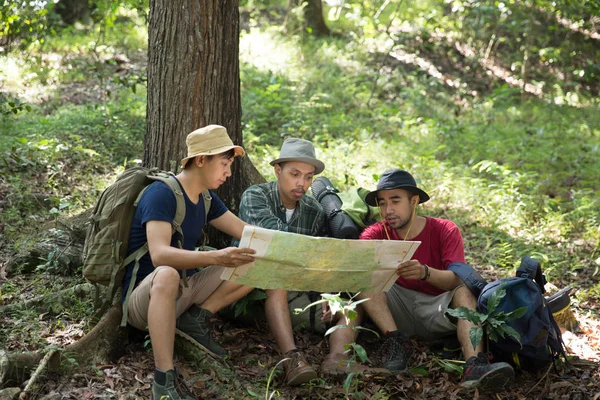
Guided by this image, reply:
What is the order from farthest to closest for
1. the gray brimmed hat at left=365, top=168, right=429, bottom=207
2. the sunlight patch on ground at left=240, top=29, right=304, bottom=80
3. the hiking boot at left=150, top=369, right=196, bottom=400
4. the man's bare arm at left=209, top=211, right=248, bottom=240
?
the sunlight patch on ground at left=240, top=29, right=304, bottom=80
the gray brimmed hat at left=365, top=168, right=429, bottom=207
the man's bare arm at left=209, top=211, right=248, bottom=240
the hiking boot at left=150, top=369, right=196, bottom=400

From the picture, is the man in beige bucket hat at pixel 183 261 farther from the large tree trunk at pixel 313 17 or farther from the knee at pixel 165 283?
the large tree trunk at pixel 313 17

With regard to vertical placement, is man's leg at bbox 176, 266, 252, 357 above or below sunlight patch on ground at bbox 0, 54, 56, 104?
below

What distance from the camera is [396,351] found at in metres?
4.59

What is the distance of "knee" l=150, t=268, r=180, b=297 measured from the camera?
12.4ft

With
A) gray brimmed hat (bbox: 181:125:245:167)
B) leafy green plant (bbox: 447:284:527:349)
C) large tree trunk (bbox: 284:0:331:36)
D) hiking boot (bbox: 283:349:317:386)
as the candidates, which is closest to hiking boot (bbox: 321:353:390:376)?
hiking boot (bbox: 283:349:317:386)

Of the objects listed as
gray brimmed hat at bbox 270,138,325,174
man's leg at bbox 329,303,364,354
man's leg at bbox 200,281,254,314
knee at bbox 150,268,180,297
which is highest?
gray brimmed hat at bbox 270,138,325,174

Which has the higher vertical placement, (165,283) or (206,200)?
(206,200)

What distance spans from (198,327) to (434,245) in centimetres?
195

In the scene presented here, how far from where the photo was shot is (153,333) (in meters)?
3.76

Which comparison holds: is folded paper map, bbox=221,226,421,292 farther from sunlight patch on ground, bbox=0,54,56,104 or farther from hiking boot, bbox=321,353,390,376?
sunlight patch on ground, bbox=0,54,56,104

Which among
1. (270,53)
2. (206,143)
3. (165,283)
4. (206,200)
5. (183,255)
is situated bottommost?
(165,283)

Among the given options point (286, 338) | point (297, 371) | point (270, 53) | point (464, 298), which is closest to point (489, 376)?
point (464, 298)

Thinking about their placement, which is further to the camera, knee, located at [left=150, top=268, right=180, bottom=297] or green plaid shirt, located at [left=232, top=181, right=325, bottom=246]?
green plaid shirt, located at [left=232, top=181, right=325, bottom=246]

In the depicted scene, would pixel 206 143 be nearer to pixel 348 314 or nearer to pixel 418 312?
pixel 348 314
